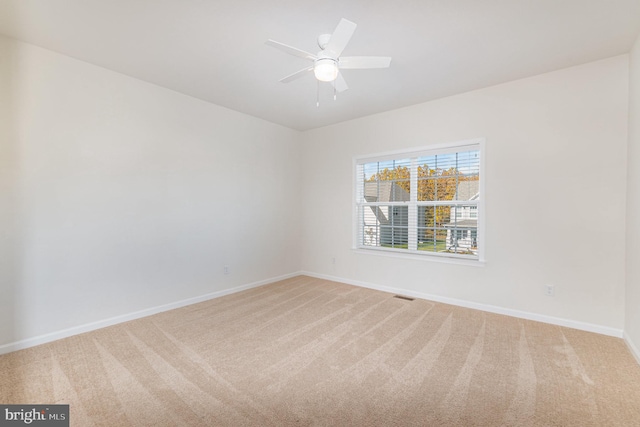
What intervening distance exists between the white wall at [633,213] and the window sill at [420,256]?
1.24 m

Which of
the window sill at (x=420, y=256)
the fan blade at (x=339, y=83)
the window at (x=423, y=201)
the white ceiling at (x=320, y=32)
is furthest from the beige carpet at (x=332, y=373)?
the white ceiling at (x=320, y=32)

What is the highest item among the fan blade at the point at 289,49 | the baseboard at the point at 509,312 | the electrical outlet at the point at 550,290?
the fan blade at the point at 289,49

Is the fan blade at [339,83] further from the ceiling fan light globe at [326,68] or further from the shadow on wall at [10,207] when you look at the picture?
the shadow on wall at [10,207]

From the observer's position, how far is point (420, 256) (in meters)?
4.07

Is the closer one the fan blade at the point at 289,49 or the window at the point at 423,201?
the fan blade at the point at 289,49

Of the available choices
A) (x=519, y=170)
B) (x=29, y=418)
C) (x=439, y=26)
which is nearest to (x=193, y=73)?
(x=439, y=26)

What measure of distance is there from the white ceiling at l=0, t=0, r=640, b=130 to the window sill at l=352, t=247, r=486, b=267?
2.16 meters

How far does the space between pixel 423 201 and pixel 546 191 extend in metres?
1.40

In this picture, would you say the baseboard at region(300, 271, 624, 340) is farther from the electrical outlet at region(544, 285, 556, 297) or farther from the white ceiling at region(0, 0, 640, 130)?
the white ceiling at region(0, 0, 640, 130)

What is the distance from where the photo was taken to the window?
12.1 ft

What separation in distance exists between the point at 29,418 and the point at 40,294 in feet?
4.46

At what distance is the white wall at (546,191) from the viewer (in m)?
2.83

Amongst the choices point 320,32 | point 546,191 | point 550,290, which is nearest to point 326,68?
point 320,32

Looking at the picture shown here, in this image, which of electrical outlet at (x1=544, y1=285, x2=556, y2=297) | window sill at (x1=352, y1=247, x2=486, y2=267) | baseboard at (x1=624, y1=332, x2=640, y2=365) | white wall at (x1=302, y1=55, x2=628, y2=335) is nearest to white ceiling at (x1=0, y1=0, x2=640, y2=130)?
white wall at (x1=302, y1=55, x2=628, y2=335)
